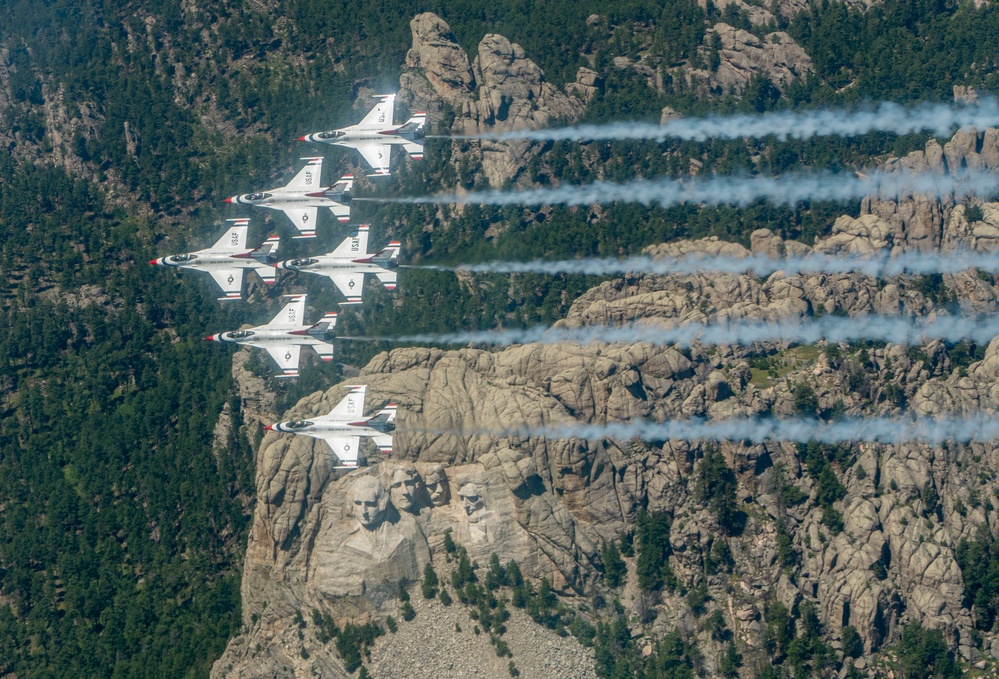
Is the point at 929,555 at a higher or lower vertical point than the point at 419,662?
higher

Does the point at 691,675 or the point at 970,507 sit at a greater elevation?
the point at 970,507

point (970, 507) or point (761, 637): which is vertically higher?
point (970, 507)

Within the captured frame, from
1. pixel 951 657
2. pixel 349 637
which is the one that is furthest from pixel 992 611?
pixel 349 637

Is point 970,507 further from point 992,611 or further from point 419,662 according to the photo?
point 419,662

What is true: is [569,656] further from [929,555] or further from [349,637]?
[929,555]

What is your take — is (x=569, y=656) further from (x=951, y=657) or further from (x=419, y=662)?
(x=951, y=657)

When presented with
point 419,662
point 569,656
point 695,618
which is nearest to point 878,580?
point 695,618

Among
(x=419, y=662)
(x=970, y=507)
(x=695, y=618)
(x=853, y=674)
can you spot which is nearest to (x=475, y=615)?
(x=419, y=662)
